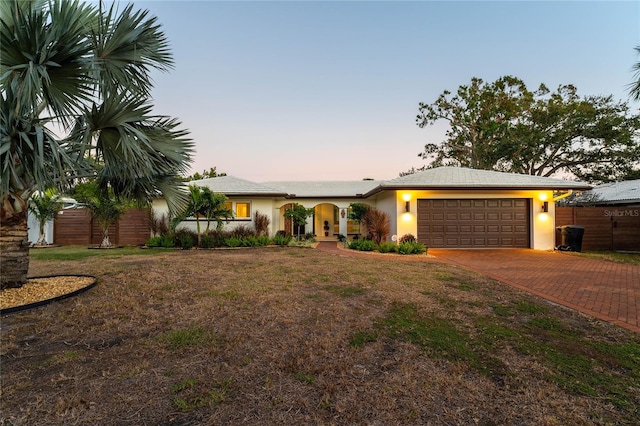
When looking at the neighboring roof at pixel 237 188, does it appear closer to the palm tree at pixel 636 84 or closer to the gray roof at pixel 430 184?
the gray roof at pixel 430 184

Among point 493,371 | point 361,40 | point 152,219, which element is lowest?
point 493,371

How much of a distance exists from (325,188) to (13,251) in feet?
51.9

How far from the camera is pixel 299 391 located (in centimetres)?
235

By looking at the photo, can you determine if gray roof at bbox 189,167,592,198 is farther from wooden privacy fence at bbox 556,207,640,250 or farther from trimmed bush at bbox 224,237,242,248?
trimmed bush at bbox 224,237,242,248

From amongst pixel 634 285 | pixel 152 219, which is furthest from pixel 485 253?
pixel 152 219

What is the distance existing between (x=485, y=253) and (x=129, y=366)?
11.9m

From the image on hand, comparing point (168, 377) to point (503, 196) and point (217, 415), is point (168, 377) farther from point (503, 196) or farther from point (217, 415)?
point (503, 196)

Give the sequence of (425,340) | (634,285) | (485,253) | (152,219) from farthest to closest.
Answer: (152,219) → (485,253) → (634,285) → (425,340)

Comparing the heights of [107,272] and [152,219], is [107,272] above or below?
below

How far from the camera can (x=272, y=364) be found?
9.15 ft

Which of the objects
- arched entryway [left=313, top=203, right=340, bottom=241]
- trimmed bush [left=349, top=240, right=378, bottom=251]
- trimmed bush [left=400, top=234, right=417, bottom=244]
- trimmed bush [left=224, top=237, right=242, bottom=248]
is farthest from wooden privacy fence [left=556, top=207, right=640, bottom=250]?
trimmed bush [left=224, top=237, right=242, bottom=248]

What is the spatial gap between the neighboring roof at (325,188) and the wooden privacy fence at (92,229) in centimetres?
825

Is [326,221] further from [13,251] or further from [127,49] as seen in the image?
[13,251]

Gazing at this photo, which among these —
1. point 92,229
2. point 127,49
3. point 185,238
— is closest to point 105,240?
point 92,229
